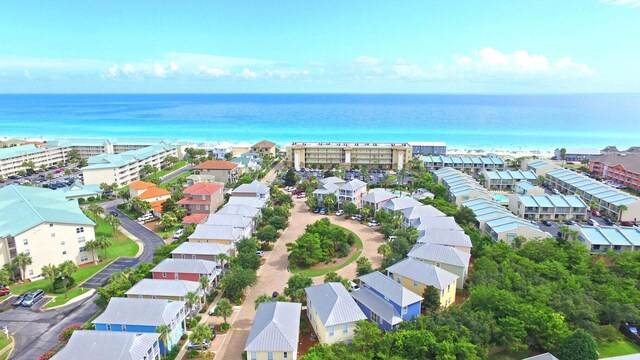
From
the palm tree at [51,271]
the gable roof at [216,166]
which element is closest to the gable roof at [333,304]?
the palm tree at [51,271]

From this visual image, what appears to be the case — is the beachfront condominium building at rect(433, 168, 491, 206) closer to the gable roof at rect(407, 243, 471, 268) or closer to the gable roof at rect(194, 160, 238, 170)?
the gable roof at rect(407, 243, 471, 268)

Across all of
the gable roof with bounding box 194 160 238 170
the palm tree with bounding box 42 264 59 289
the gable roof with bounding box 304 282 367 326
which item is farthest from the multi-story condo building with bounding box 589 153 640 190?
the palm tree with bounding box 42 264 59 289

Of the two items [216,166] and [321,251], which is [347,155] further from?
[321,251]

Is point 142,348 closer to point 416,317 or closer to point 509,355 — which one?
point 416,317

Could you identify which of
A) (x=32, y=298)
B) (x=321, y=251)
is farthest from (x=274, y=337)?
(x=32, y=298)

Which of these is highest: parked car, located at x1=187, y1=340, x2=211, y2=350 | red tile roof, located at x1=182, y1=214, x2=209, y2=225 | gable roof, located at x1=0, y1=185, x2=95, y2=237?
gable roof, located at x1=0, y1=185, x2=95, y2=237

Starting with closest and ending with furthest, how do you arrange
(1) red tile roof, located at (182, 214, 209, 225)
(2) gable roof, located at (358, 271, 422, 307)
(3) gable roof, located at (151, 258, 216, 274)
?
(2) gable roof, located at (358, 271, 422, 307) → (3) gable roof, located at (151, 258, 216, 274) → (1) red tile roof, located at (182, 214, 209, 225)

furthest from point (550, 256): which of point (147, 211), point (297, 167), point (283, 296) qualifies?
point (297, 167)

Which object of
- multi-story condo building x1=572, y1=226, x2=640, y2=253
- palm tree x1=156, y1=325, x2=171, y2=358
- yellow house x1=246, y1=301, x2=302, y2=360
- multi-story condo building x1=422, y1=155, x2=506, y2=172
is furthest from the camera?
multi-story condo building x1=422, y1=155, x2=506, y2=172
